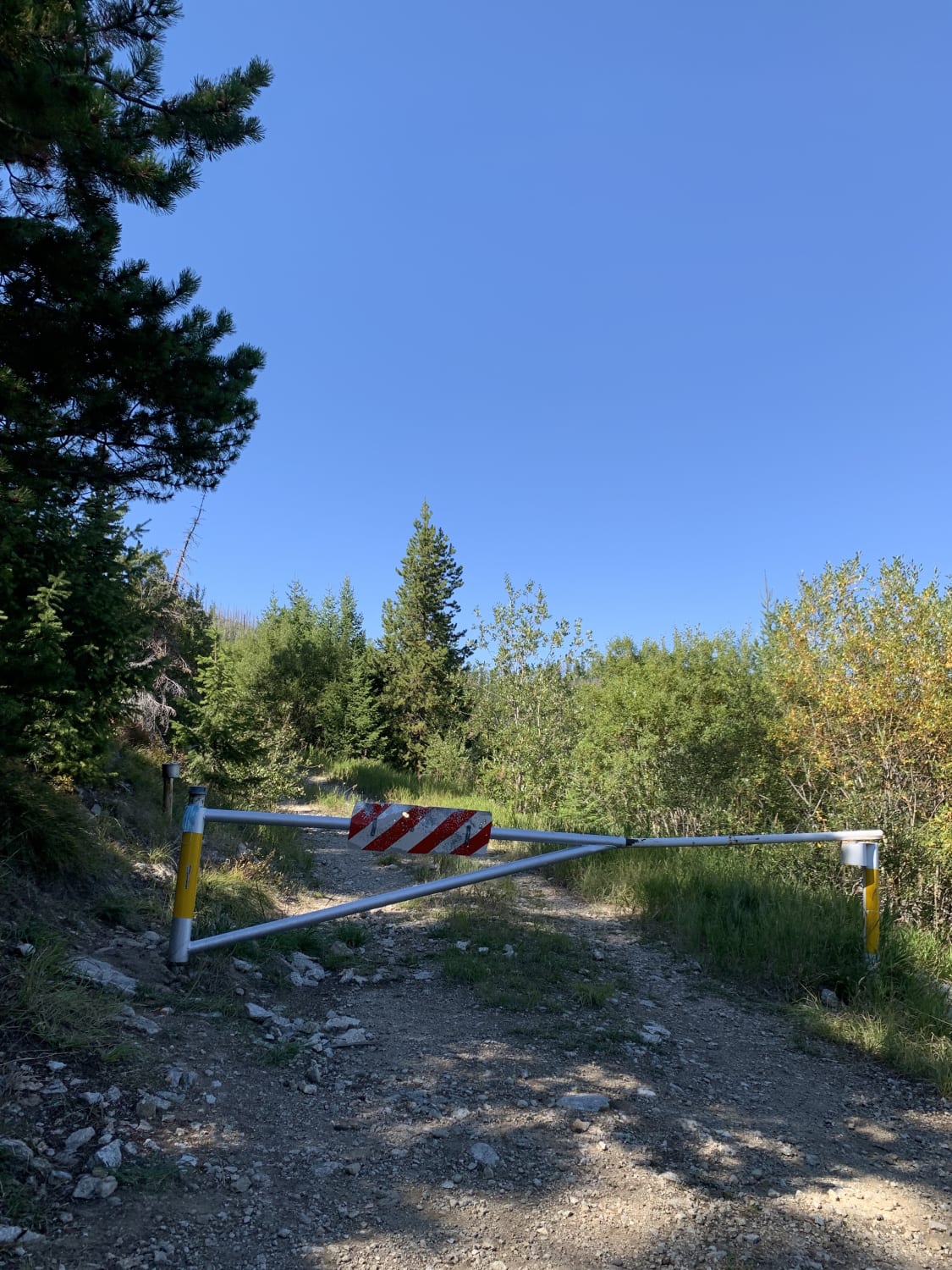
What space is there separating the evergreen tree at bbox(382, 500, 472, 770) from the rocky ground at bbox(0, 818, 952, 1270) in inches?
1011

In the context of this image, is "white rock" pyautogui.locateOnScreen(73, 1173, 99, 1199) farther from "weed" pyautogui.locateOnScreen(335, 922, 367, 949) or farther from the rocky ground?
"weed" pyautogui.locateOnScreen(335, 922, 367, 949)

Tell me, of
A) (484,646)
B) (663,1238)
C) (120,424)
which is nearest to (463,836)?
(663,1238)

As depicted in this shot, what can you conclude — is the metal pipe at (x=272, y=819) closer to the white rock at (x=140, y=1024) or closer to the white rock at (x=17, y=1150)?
the white rock at (x=140, y=1024)

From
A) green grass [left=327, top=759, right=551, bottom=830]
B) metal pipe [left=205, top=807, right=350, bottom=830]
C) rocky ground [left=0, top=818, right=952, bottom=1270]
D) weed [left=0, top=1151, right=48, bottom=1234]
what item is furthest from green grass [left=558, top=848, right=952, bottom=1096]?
green grass [left=327, top=759, right=551, bottom=830]

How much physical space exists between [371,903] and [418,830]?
0.48m

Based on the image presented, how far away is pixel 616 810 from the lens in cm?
1036

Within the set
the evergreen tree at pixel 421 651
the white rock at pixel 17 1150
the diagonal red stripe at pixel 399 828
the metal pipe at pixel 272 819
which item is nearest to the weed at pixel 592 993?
the diagonal red stripe at pixel 399 828

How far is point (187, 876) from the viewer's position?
3.90m

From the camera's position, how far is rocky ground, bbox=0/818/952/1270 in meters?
2.33

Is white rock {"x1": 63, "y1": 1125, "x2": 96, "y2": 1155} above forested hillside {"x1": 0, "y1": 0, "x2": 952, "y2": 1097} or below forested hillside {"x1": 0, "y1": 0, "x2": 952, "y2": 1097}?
below

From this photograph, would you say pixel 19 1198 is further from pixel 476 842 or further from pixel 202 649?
pixel 202 649

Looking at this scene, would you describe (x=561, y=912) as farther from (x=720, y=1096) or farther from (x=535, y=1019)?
(x=720, y=1096)

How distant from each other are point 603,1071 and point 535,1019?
674mm

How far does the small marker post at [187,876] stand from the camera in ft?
12.8
